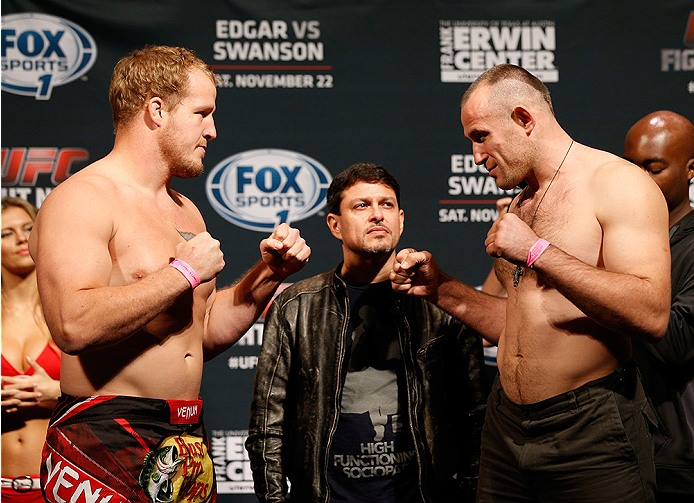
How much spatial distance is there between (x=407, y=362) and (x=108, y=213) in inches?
47.5

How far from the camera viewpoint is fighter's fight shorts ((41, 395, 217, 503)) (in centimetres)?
167

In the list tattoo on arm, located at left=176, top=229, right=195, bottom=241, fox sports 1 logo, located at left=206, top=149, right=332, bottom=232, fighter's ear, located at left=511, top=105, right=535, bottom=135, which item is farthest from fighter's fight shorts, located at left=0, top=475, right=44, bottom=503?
fighter's ear, located at left=511, top=105, right=535, bottom=135

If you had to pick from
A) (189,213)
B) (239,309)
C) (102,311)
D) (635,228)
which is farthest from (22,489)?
(635,228)

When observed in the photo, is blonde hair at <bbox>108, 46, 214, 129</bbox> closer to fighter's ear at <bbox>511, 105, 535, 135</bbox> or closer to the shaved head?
fighter's ear at <bbox>511, 105, 535, 135</bbox>

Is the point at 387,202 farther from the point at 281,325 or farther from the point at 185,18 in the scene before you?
the point at 185,18

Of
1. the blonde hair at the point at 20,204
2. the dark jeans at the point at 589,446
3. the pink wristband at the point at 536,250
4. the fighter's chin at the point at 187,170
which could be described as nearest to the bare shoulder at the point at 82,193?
the fighter's chin at the point at 187,170

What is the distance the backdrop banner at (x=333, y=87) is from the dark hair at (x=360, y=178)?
0.85 meters

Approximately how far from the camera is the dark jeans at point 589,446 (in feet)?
5.97

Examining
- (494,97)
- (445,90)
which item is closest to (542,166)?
(494,97)

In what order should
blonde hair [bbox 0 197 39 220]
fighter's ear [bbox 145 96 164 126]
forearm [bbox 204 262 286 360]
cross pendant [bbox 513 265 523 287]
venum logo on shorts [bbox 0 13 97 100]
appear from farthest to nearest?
venum logo on shorts [bbox 0 13 97 100]
blonde hair [bbox 0 197 39 220]
forearm [bbox 204 262 286 360]
cross pendant [bbox 513 265 523 287]
fighter's ear [bbox 145 96 164 126]

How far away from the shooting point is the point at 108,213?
1.74m

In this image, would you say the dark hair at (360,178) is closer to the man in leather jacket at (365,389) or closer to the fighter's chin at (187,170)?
the man in leather jacket at (365,389)

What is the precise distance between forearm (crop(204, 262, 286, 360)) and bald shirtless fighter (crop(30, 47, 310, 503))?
159 mm

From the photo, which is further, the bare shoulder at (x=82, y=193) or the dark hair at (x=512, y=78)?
the dark hair at (x=512, y=78)
